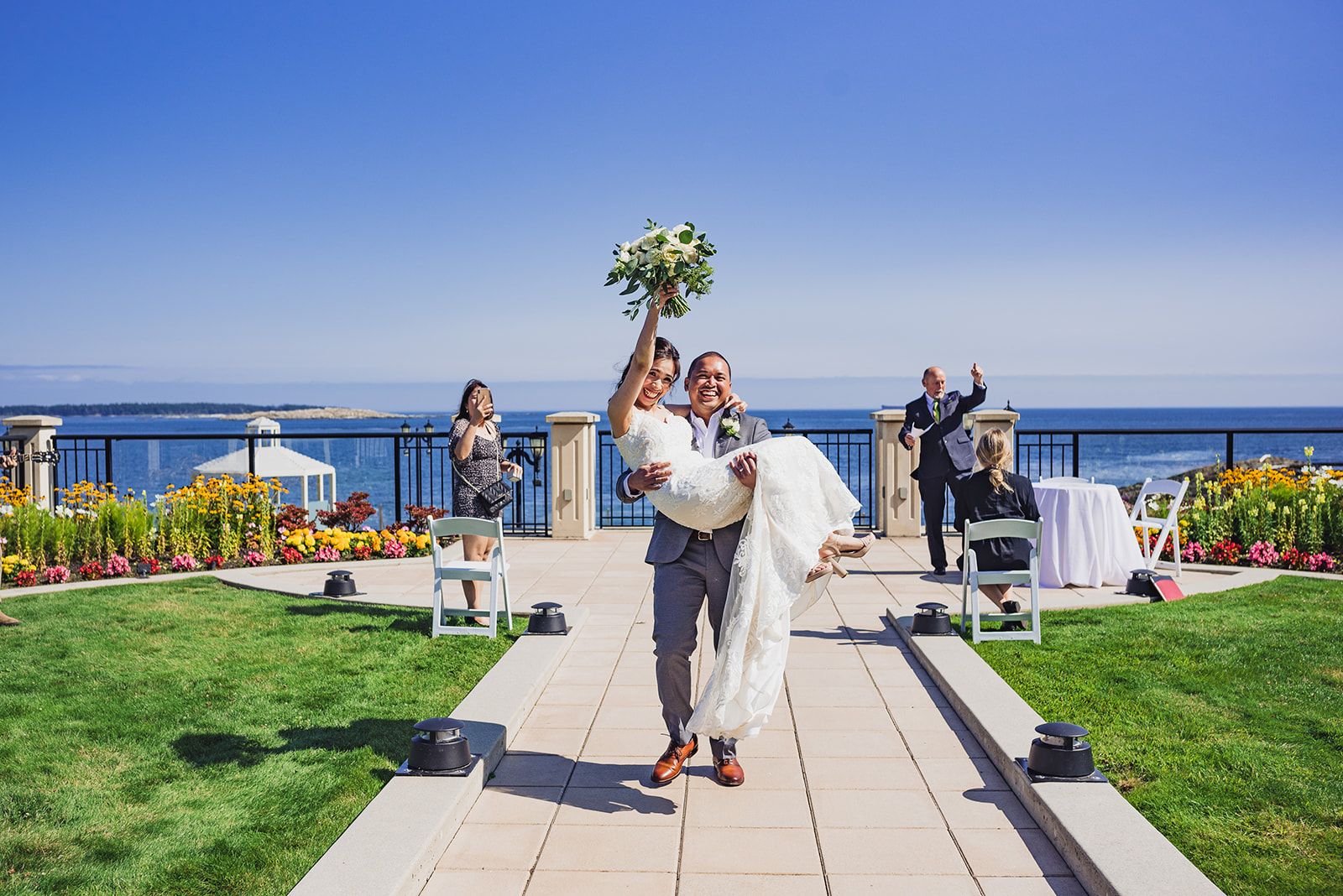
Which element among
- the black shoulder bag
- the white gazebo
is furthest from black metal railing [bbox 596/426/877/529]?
the white gazebo

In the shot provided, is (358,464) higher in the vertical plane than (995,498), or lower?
lower

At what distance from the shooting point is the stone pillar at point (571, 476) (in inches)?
496

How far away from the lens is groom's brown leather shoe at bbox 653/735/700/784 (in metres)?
4.24

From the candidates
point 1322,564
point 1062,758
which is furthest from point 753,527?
point 1322,564

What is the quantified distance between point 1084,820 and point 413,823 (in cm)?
237

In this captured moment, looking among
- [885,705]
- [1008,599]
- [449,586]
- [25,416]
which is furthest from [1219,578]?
[25,416]

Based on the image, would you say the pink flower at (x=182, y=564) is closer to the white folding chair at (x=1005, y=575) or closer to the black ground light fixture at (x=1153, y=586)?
the white folding chair at (x=1005, y=575)

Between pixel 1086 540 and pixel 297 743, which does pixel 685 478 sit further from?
pixel 1086 540

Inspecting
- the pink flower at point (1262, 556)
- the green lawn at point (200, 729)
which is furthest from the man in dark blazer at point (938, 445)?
the green lawn at point (200, 729)

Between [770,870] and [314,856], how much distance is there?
1.57 m

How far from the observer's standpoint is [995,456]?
7.31m

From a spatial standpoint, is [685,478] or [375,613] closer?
[685,478]

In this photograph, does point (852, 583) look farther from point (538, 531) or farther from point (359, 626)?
point (538, 531)

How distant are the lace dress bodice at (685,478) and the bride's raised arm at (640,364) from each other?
12 cm
